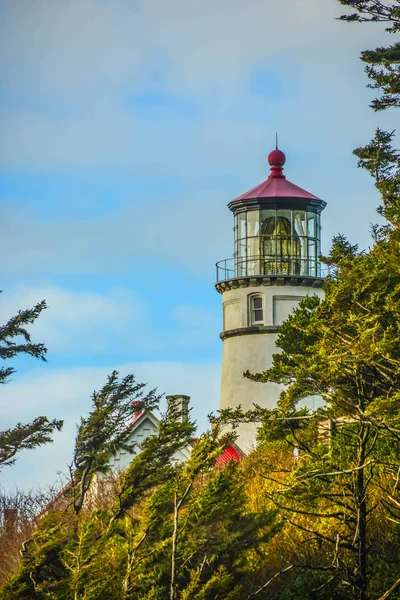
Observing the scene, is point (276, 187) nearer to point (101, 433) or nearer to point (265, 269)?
point (265, 269)

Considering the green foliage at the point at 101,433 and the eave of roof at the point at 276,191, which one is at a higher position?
the eave of roof at the point at 276,191

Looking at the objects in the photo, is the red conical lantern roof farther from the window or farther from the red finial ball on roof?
the window

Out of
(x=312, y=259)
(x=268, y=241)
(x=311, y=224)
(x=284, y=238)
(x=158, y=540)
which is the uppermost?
(x=311, y=224)

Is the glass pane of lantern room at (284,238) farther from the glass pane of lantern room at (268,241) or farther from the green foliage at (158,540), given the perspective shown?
the green foliage at (158,540)

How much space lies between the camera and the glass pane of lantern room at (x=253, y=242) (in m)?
44.7

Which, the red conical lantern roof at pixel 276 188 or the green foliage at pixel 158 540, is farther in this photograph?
the red conical lantern roof at pixel 276 188

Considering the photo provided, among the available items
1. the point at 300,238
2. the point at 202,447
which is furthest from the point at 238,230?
the point at 202,447

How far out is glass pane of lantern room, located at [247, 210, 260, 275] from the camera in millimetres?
44656

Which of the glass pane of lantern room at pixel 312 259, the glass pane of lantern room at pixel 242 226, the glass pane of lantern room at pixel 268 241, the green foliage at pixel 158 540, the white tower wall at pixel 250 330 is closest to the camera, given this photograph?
the green foliage at pixel 158 540

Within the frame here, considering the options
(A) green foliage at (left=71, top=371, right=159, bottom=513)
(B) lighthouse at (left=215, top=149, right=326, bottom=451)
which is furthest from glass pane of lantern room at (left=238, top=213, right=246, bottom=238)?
(A) green foliage at (left=71, top=371, right=159, bottom=513)

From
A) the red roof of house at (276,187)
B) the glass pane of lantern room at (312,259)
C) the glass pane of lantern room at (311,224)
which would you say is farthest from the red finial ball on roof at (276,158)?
the glass pane of lantern room at (312,259)

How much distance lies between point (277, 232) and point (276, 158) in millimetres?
3368

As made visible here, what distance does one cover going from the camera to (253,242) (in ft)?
147

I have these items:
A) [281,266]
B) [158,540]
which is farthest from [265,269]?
[158,540]
